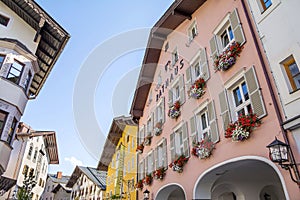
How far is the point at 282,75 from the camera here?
5863mm

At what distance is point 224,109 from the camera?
7676 mm

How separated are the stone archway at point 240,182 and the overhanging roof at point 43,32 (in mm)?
10240

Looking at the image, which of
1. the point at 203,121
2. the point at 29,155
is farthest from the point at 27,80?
the point at 29,155

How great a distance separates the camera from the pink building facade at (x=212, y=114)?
21.1 ft

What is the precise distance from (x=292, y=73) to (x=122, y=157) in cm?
1702

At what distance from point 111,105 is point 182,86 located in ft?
13.6

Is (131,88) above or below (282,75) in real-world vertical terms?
above

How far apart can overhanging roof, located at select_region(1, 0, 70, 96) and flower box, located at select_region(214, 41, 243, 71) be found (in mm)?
8708

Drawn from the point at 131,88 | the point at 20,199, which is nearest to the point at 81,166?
the point at 131,88

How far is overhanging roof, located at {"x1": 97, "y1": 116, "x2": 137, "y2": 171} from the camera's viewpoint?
2200 centimetres

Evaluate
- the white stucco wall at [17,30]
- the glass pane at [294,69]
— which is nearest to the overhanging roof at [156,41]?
the glass pane at [294,69]

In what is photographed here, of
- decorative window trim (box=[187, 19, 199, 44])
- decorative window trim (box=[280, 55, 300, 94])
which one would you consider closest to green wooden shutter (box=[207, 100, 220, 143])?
decorative window trim (box=[280, 55, 300, 94])

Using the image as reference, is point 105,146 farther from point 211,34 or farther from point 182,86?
point 211,34

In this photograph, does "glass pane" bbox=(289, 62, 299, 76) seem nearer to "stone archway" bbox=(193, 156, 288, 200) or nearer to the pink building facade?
the pink building facade
